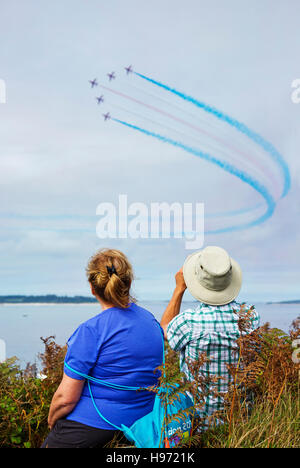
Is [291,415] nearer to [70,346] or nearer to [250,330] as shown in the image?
[250,330]

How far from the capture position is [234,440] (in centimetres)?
400

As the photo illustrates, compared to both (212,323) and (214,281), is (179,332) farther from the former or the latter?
(214,281)

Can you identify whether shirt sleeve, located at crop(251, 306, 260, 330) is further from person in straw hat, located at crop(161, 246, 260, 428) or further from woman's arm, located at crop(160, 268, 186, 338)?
woman's arm, located at crop(160, 268, 186, 338)

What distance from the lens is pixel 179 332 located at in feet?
14.5

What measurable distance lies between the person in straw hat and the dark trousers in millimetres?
983

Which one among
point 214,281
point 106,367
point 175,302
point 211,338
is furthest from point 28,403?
point 214,281

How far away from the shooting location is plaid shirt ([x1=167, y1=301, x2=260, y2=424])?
4.34 m

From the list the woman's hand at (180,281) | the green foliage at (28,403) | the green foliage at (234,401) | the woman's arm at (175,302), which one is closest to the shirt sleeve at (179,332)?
the green foliage at (234,401)

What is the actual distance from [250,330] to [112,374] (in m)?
1.37

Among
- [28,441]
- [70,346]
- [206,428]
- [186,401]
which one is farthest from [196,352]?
[28,441]

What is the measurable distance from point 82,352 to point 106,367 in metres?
0.28

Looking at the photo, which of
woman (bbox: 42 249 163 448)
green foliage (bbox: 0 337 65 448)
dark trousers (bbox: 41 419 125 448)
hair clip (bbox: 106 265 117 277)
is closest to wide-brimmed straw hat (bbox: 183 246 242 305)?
woman (bbox: 42 249 163 448)

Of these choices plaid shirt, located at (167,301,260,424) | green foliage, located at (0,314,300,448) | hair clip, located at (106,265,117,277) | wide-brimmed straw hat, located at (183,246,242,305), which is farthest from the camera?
wide-brimmed straw hat, located at (183,246,242,305)
